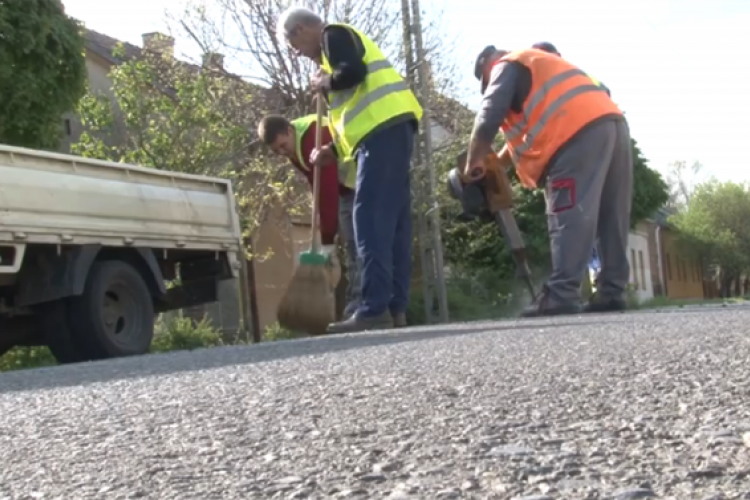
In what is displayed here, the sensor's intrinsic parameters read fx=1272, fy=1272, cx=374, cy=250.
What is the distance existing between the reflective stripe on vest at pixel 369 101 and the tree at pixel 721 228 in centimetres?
5726

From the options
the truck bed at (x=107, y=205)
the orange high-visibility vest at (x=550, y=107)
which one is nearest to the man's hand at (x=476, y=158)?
the orange high-visibility vest at (x=550, y=107)

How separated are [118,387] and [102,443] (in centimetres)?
131

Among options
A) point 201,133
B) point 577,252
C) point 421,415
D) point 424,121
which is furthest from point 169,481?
point 424,121

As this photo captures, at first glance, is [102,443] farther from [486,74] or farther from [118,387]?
[486,74]

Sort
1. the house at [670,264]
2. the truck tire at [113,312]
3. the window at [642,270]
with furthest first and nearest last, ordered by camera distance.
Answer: the house at [670,264] < the window at [642,270] < the truck tire at [113,312]

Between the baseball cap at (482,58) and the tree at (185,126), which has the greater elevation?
the tree at (185,126)

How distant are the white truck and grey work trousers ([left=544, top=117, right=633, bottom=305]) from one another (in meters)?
3.26

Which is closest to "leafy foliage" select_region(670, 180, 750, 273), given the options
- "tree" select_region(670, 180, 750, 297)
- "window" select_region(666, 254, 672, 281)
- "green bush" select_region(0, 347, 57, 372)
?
"tree" select_region(670, 180, 750, 297)

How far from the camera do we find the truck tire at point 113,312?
340 inches

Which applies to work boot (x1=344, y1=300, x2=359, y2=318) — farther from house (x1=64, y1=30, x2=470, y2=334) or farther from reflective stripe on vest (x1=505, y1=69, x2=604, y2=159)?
house (x1=64, y1=30, x2=470, y2=334)

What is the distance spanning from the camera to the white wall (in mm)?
53500

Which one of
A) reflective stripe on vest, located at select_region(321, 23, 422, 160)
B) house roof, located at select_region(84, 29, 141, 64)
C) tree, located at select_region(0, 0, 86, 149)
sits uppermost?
house roof, located at select_region(84, 29, 141, 64)

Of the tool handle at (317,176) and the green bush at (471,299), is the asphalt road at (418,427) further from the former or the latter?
the green bush at (471,299)

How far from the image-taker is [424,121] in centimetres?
2006
